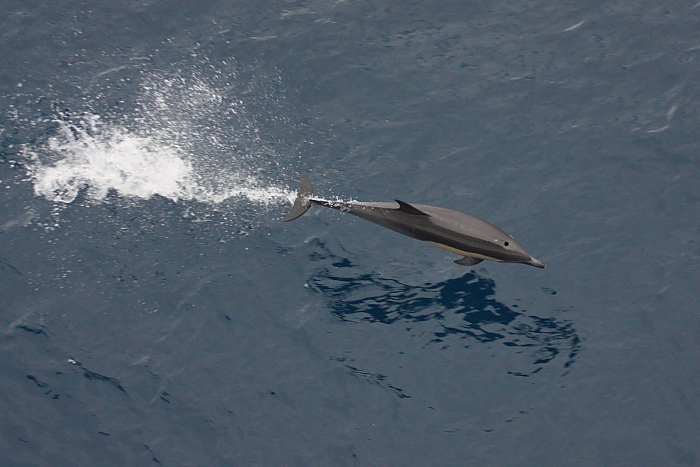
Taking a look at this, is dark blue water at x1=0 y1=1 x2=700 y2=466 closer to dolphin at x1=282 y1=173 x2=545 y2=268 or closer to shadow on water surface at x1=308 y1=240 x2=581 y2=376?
shadow on water surface at x1=308 y1=240 x2=581 y2=376

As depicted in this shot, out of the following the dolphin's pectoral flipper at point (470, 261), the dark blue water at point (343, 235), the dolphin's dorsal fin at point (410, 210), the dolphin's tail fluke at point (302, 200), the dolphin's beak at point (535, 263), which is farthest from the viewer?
the dolphin's tail fluke at point (302, 200)

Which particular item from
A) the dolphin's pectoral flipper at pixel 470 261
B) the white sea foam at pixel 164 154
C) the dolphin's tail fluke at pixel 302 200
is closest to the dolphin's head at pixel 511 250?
the dolphin's pectoral flipper at pixel 470 261

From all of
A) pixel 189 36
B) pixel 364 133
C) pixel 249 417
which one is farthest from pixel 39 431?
pixel 189 36

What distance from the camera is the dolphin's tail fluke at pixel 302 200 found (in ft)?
105

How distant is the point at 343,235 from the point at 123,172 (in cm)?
966

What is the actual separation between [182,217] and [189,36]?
10723 mm

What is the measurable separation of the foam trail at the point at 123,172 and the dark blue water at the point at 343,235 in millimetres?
107

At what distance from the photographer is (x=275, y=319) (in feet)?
103

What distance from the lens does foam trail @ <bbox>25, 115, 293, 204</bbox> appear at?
35.0 m

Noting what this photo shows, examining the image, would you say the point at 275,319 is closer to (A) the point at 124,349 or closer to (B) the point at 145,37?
(A) the point at 124,349

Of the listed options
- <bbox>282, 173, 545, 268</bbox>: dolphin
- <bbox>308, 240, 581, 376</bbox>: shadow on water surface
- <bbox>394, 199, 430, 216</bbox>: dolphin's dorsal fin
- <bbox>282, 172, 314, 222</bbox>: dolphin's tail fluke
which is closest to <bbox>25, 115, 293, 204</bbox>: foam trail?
<bbox>282, 172, 314, 222</bbox>: dolphin's tail fluke

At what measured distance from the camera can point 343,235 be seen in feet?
112

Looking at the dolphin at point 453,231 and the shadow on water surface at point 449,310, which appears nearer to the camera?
the dolphin at point 453,231

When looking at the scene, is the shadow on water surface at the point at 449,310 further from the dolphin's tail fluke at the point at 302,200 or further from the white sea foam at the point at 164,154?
the white sea foam at the point at 164,154
